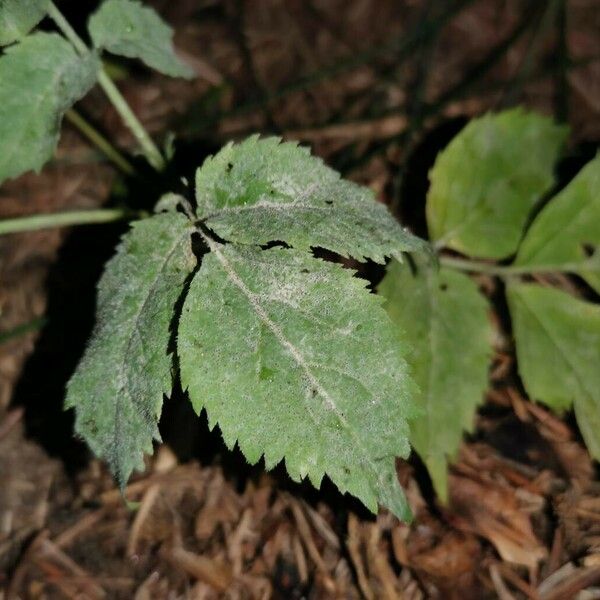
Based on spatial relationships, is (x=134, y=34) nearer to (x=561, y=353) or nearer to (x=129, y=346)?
(x=129, y=346)

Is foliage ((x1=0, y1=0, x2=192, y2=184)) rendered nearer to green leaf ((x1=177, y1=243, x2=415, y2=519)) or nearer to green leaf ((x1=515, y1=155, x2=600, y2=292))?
green leaf ((x1=177, y1=243, x2=415, y2=519))

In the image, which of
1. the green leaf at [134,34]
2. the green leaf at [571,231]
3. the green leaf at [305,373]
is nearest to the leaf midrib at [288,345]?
the green leaf at [305,373]

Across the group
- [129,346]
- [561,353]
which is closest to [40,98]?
[129,346]

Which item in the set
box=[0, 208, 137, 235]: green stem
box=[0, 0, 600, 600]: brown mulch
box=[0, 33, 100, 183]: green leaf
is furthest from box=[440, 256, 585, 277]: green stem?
box=[0, 33, 100, 183]: green leaf

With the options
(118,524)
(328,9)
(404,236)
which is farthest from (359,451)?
(328,9)

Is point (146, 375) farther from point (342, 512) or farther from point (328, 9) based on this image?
point (328, 9)

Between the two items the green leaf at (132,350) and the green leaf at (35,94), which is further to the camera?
the green leaf at (35,94)

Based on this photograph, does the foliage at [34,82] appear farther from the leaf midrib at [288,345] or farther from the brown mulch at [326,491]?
the brown mulch at [326,491]

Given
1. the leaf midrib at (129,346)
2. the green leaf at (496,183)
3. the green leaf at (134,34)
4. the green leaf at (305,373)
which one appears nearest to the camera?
the green leaf at (305,373)
